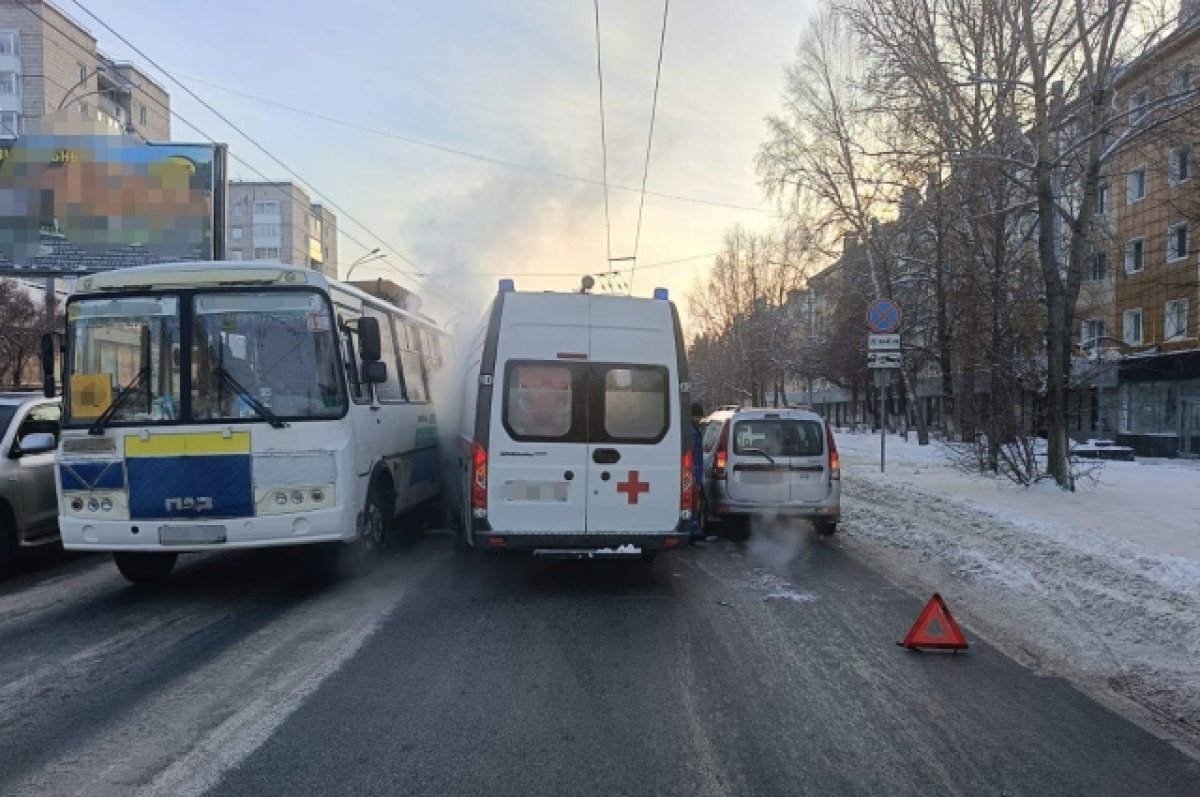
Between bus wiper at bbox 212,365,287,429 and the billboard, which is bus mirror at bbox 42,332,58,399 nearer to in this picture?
bus wiper at bbox 212,365,287,429

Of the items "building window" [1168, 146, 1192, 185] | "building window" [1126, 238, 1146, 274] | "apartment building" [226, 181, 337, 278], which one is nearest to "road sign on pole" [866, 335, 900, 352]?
"building window" [1168, 146, 1192, 185]

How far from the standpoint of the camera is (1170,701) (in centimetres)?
499

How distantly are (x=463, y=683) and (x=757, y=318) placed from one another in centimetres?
5032

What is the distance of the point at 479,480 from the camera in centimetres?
761

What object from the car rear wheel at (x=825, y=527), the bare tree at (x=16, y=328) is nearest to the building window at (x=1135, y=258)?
the car rear wheel at (x=825, y=527)

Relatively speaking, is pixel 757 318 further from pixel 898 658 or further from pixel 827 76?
pixel 898 658

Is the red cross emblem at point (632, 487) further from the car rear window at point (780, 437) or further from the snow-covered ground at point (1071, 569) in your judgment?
the car rear window at point (780, 437)

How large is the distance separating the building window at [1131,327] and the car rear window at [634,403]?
3328 centimetres

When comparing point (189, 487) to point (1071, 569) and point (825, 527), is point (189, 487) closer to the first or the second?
point (825, 527)

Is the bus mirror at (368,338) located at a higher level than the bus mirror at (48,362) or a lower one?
higher

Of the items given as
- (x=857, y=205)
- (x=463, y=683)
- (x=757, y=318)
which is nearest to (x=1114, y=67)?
(x=463, y=683)

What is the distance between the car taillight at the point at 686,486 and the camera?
25.3 feet

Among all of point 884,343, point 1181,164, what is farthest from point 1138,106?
point 884,343

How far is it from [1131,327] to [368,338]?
117ft
